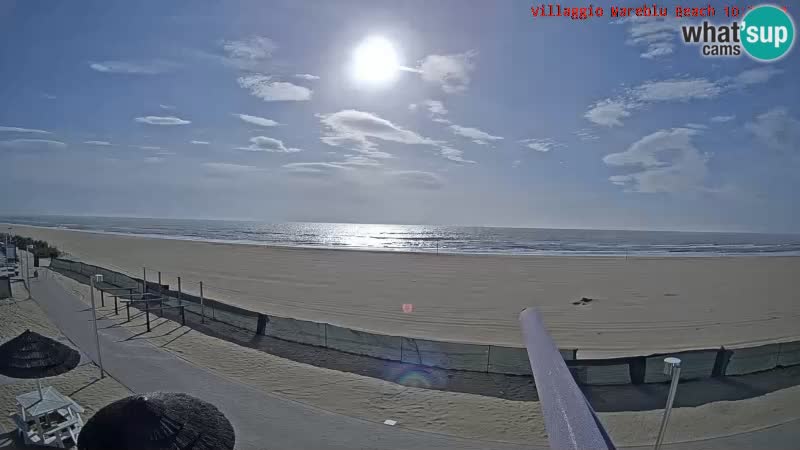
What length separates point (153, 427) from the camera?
4.07m

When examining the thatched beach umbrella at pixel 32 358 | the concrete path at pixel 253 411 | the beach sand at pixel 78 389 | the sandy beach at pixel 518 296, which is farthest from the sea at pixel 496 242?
the thatched beach umbrella at pixel 32 358

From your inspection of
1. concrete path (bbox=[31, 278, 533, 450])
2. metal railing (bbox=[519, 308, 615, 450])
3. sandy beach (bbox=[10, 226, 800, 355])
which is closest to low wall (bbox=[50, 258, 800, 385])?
concrete path (bbox=[31, 278, 533, 450])

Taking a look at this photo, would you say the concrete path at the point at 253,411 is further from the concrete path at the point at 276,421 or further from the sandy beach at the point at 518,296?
the sandy beach at the point at 518,296

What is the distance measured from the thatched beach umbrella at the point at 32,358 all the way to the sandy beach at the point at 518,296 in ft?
30.5

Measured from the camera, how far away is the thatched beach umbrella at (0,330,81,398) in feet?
21.4

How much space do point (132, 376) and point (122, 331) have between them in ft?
13.9

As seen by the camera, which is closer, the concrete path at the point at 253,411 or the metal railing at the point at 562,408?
the metal railing at the point at 562,408

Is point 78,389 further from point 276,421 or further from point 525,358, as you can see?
point 525,358

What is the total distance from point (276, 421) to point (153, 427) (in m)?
3.79

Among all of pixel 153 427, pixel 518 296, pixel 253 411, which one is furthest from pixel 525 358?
pixel 518 296

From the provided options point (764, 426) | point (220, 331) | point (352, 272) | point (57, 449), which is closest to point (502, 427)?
point (764, 426)

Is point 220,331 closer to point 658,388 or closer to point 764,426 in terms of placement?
point 658,388

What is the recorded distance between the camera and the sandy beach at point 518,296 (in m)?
14.6

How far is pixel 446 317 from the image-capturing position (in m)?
16.9
